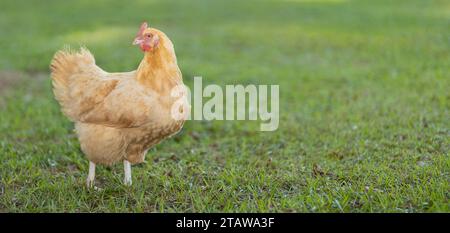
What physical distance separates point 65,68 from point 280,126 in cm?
282

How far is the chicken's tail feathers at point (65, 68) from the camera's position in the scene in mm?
4691

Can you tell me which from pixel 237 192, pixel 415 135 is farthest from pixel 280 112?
pixel 237 192

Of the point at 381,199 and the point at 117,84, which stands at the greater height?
the point at 117,84

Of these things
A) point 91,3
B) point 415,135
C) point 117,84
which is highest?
point 91,3

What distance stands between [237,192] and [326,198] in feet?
2.47

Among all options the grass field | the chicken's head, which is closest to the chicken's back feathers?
the chicken's head

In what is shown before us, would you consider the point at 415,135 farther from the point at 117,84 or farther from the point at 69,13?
the point at 69,13

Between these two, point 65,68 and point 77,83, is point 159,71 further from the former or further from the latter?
point 65,68

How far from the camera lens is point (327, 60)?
32.9 feet

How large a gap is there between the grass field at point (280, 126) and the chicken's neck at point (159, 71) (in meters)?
0.91

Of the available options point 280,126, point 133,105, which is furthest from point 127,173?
point 280,126

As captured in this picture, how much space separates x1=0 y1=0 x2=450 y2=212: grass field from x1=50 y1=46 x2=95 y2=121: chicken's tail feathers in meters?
0.79

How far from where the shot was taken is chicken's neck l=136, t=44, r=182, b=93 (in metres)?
4.33

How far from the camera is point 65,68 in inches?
187
